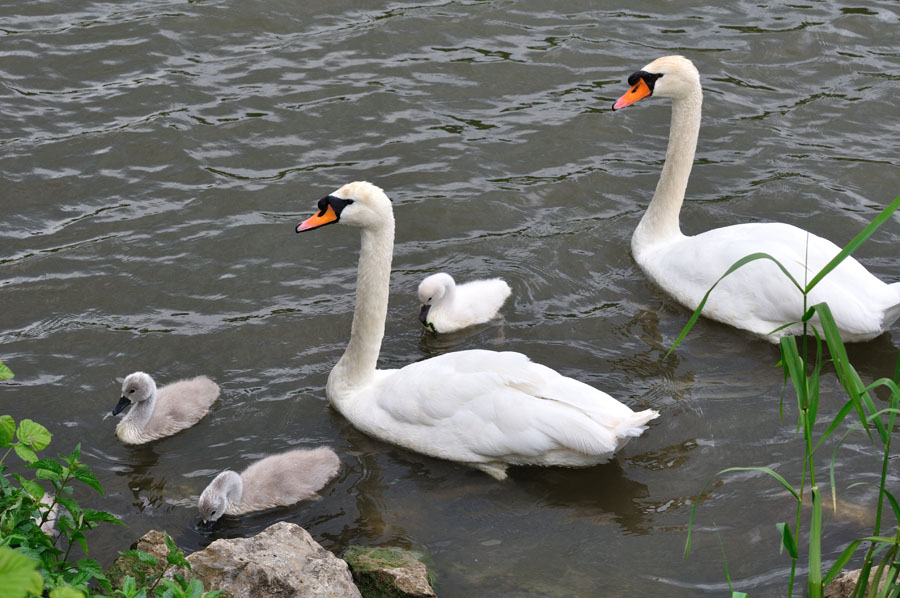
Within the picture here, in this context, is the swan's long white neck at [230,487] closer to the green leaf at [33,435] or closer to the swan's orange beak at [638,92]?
the green leaf at [33,435]

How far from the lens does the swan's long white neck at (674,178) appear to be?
736 cm

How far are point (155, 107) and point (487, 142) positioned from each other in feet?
9.16

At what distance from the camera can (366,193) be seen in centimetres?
578

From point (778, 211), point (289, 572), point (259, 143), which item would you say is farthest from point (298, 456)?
point (778, 211)

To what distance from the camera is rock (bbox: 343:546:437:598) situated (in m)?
4.40

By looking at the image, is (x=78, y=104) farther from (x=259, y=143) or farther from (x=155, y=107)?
(x=259, y=143)

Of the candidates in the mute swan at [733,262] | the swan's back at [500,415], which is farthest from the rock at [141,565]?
the mute swan at [733,262]

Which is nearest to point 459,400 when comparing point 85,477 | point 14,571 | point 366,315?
point 366,315

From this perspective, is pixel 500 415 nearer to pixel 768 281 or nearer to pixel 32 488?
pixel 768 281

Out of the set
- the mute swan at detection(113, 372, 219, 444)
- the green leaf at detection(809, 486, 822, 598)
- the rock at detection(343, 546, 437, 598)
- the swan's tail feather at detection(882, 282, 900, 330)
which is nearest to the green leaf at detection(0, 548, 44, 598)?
the green leaf at detection(809, 486, 822, 598)

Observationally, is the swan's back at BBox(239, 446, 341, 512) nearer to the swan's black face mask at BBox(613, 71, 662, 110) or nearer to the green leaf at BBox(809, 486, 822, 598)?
the green leaf at BBox(809, 486, 822, 598)

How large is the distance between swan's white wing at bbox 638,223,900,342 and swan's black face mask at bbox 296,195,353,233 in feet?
7.96

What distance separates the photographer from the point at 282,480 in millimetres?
5227

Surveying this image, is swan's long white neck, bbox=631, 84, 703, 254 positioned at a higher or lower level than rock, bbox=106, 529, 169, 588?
higher
